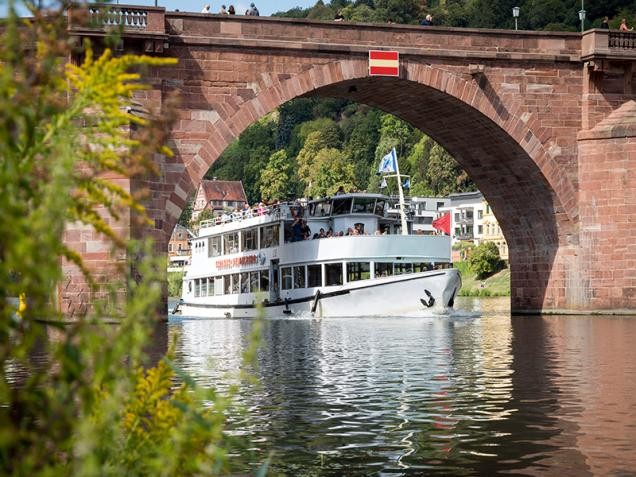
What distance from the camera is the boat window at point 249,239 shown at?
43.4 meters

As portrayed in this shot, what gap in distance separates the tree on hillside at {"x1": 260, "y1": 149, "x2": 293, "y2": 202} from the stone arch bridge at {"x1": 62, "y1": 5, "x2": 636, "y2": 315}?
8737 cm

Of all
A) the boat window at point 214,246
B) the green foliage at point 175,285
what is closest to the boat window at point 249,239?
the boat window at point 214,246

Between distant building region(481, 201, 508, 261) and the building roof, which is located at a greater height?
the building roof

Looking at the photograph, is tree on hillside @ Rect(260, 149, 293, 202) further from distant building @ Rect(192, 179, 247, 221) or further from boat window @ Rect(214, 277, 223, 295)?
boat window @ Rect(214, 277, 223, 295)

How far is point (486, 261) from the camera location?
Result: 78.8 metres

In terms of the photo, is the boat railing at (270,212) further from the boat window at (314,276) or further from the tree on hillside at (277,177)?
the tree on hillside at (277,177)

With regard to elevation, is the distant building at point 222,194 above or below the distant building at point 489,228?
above

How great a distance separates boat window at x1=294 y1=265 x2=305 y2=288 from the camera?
3916 cm

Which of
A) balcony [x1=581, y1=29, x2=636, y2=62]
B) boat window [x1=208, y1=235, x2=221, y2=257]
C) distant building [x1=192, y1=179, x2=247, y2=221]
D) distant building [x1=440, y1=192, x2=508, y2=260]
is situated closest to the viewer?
balcony [x1=581, y1=29, x2=636, y2=62]

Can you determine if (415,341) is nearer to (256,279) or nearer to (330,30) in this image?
(330,30)

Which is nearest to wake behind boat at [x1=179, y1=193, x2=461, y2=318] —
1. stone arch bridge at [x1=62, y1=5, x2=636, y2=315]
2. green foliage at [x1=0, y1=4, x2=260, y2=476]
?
stone arch bridge at [x1=62, y1=5, x2=636, y2=315]

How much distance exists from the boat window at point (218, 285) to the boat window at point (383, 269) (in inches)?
415

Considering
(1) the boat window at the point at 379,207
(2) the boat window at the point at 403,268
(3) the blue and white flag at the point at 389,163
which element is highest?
(3) the blue and white flag at the point at 389,163

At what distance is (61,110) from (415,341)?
19828 mm
